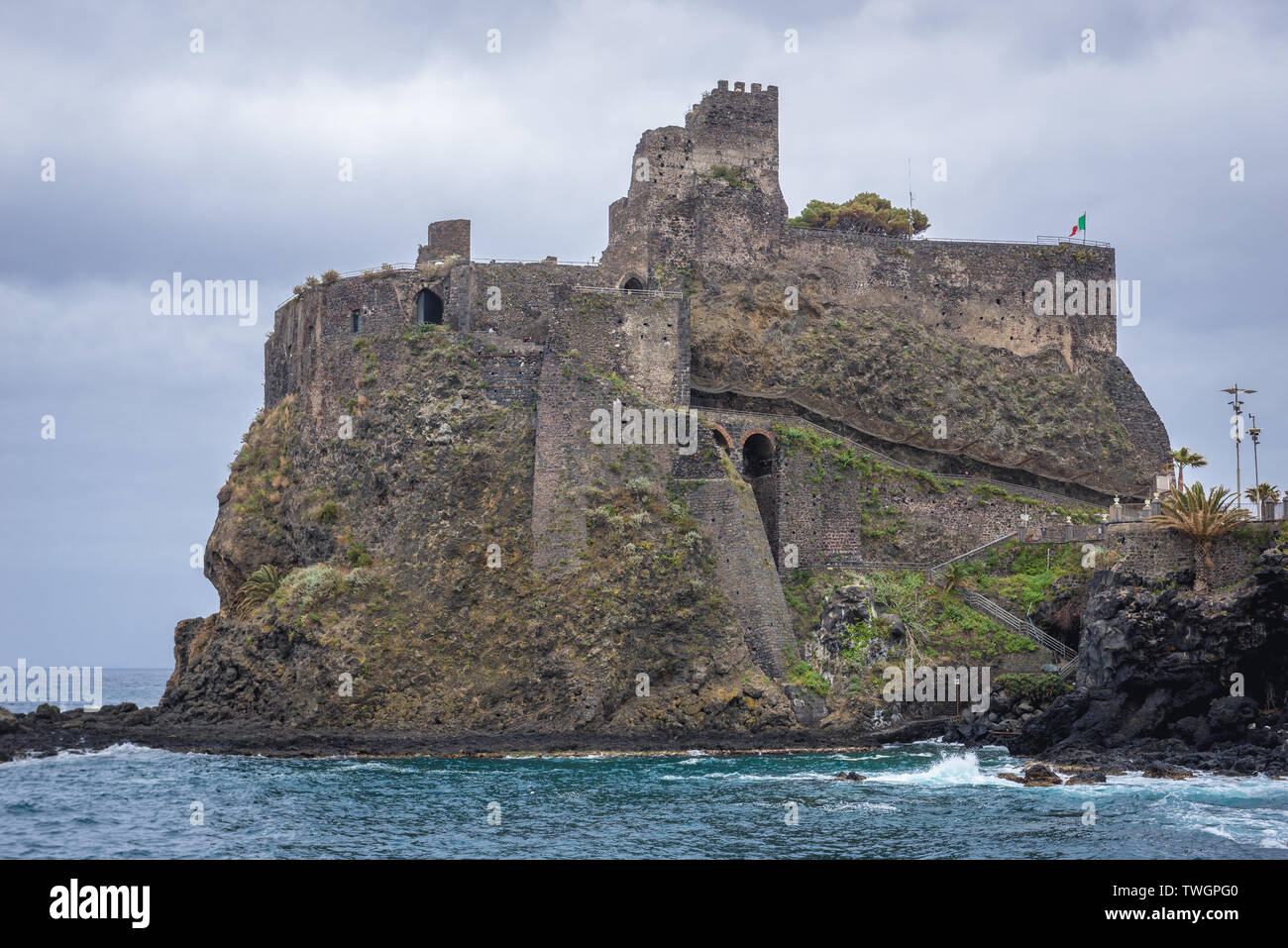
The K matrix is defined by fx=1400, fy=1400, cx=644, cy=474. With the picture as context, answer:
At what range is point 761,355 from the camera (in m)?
58.8

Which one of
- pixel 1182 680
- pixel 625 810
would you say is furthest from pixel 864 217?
pixel 625 810

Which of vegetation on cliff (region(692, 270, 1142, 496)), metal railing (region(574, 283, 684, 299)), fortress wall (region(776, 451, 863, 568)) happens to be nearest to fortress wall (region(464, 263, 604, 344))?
metal railing (region(574, 283, 684, 299))

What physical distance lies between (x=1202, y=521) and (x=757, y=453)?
714 inches

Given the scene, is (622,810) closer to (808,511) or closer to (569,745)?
(569,745)

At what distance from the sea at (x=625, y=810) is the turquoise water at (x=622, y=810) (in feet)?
0.28

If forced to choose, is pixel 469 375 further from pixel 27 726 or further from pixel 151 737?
pixel 27 726

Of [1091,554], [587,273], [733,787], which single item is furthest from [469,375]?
[1091,554]

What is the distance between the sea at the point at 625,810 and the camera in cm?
3067

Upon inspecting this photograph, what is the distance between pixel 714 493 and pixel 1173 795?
1975cm

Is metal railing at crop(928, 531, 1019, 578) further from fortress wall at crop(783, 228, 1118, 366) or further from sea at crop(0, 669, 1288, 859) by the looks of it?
fortress wall at crop(783, 228, 1118, 366)

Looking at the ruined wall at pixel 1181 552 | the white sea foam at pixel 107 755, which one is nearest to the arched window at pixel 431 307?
the white sea foam at pixel 107 755

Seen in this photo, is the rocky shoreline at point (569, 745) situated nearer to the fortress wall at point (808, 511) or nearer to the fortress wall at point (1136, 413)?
the fortress wall at point (808, 511)

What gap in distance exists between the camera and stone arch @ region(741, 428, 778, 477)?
55.0 meters

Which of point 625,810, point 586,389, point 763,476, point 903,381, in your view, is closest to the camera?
point 625,810
